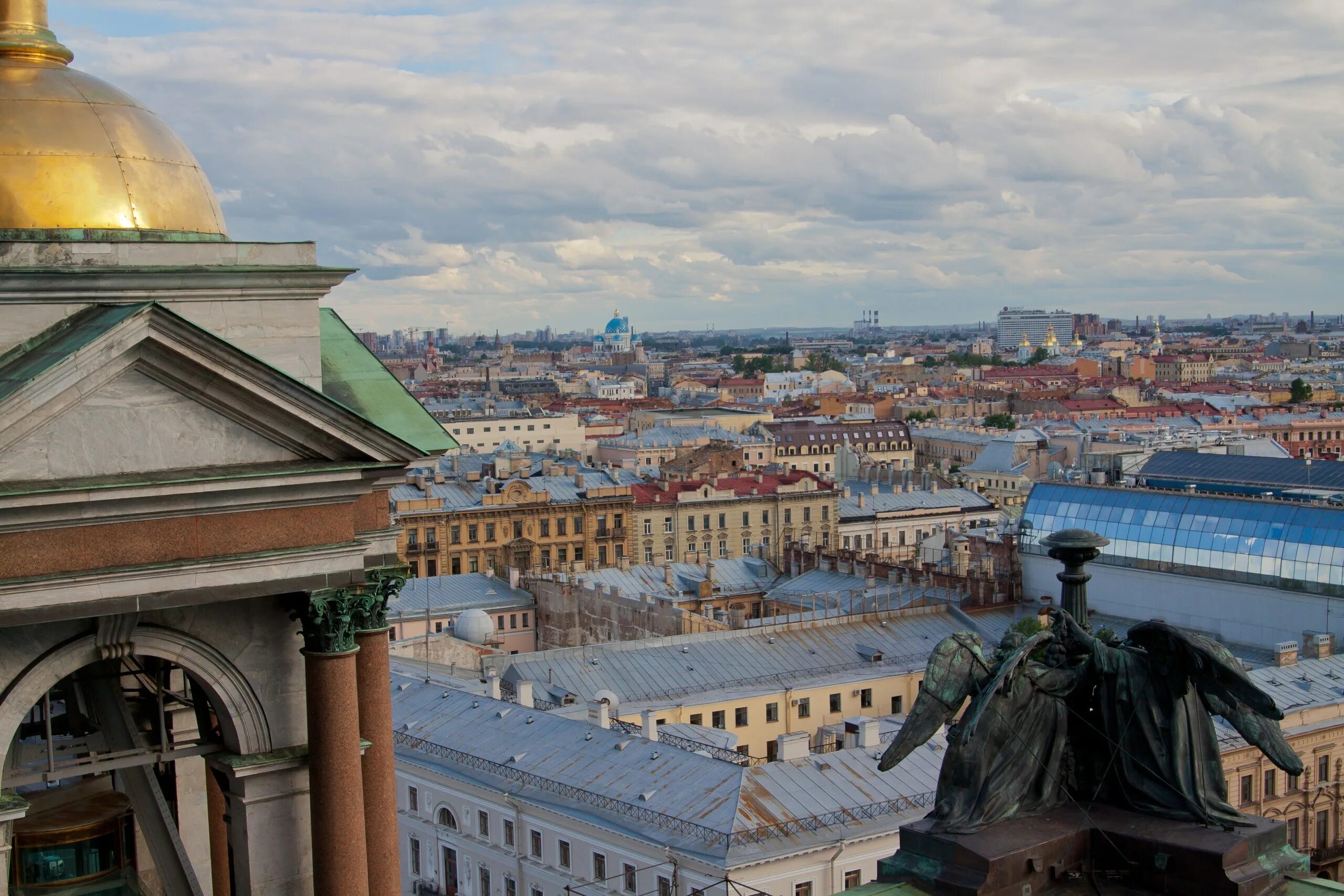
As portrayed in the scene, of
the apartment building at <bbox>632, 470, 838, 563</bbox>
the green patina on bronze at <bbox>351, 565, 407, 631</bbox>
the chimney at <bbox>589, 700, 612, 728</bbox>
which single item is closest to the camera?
the green patina on bronze at <bbox>351, 565, 407, 631</bbox>

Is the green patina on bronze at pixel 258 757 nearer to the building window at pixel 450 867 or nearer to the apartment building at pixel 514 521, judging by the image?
the building window at pixel 450 867

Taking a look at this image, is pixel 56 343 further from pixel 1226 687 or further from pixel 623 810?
pixel 623 810

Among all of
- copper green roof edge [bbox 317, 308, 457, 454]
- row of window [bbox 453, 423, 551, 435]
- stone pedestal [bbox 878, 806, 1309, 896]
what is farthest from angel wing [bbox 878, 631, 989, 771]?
row of window [bbox 453, 423, 551, 435]

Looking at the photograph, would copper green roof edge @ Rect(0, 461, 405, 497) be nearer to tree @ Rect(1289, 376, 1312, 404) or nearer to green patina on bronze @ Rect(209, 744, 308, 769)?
green patina on bronze @ Rect(209, 744, 308, 769)

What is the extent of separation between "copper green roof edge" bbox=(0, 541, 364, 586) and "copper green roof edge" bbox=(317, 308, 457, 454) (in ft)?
5.30

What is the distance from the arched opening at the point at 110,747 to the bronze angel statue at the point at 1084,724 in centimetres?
588

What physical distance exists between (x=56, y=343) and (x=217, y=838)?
18.1 feet

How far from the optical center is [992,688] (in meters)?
14.4

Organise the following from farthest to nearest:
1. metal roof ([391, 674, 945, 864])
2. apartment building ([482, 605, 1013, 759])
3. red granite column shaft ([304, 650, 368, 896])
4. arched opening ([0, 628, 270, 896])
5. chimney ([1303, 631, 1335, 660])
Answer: chimney ([1303, 631, 1335, 660]) < apartment building ([482, 605, 1013, 759]) < metal roof ([391, 674, 945, 864]) < red granite column shaft ([304, 650, 368, 896]) < arched opening ([0, 628, 270, 896])

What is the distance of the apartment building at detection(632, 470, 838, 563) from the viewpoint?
79.9 metres

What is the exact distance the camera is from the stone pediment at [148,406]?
12.3m

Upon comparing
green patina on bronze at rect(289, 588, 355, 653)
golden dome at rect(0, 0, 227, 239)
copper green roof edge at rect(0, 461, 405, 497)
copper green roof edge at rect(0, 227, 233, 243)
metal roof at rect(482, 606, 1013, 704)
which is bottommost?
metal roof at rect(482, 606, 1013, 704)

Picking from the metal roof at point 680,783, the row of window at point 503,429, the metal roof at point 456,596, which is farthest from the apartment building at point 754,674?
the row of window at point 503,429

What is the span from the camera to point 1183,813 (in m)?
14.6
